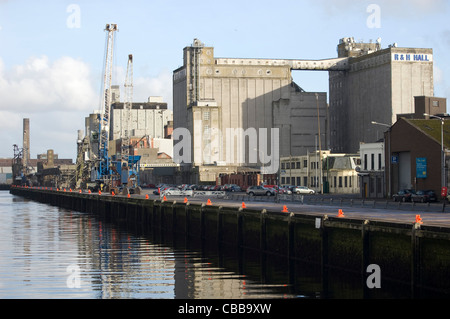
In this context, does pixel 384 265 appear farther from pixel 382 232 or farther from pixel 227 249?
pixel 227 249

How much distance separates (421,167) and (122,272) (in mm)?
62169

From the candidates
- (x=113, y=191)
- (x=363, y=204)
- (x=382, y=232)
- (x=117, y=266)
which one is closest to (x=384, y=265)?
(x=382, y=232)

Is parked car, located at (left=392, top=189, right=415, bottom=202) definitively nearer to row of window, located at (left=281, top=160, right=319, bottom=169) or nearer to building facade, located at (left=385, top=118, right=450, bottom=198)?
building facade, located at (left=385, top=118, right=450, bottom=198)

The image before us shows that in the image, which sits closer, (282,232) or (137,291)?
(137,291)

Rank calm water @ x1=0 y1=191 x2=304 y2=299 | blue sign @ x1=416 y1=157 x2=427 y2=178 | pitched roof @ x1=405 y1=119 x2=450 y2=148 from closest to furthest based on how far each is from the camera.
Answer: calm water @ x1=0 y1=191 x2=304 y2=299
pitched roof @ x1=405 y1=119 x2=450 y2=148
blue sign @ x1=416 y1=157 x2=427 y2=178

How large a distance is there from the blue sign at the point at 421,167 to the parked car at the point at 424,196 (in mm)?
5258

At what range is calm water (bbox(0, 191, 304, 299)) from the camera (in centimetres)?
3956

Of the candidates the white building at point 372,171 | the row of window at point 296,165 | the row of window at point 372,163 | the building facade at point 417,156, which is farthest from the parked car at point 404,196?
the row of window at point 296,165

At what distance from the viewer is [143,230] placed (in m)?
88.2

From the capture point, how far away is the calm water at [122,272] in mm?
39562

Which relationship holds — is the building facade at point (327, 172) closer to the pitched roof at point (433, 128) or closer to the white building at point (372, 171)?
the white building at point (372, 171)

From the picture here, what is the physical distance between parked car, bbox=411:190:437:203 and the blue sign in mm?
5258

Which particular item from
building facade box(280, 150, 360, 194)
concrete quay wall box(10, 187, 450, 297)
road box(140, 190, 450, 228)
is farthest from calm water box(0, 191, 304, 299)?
building facade box(280, 150, 360, 194)

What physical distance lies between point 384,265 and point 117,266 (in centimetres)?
1906
